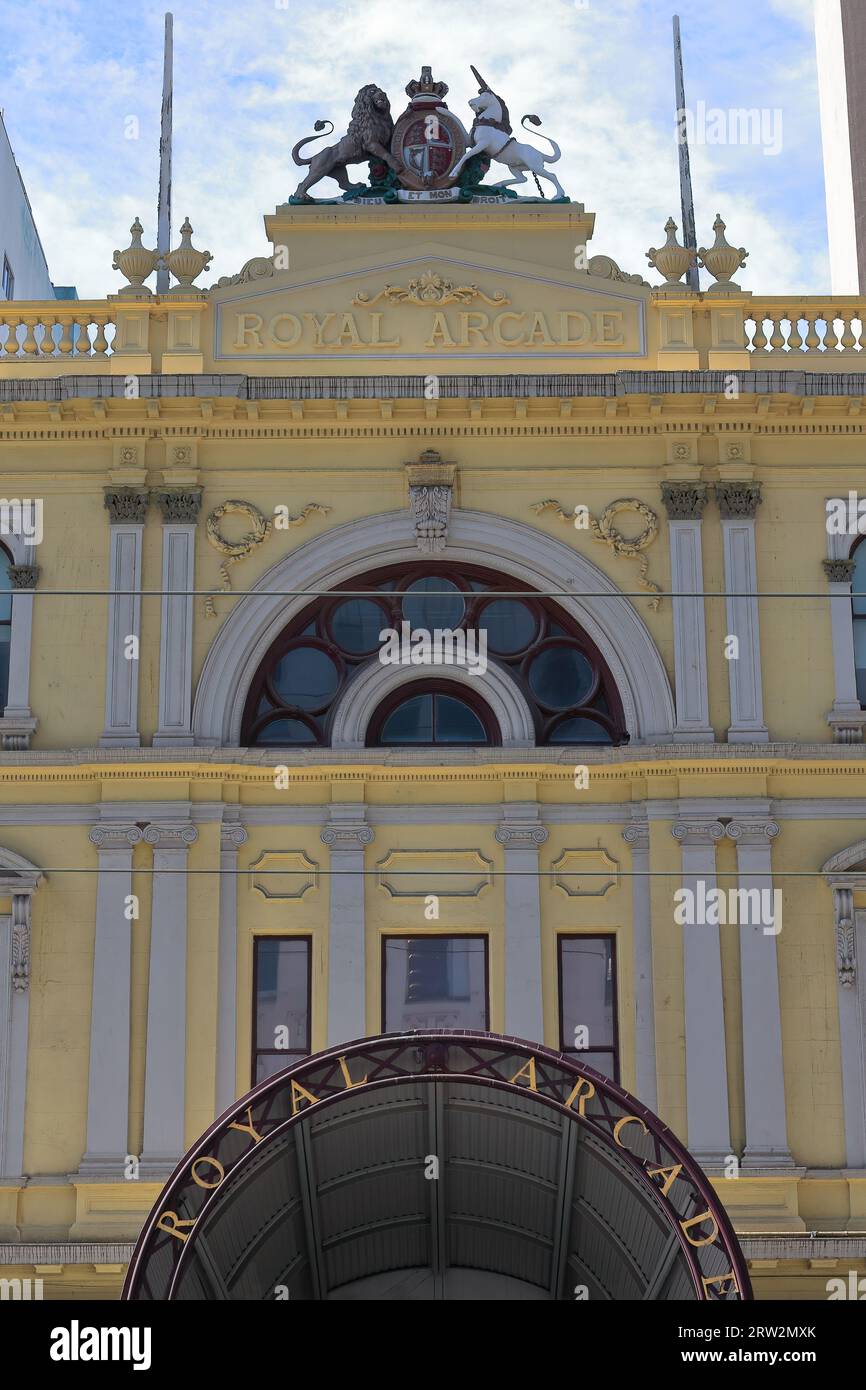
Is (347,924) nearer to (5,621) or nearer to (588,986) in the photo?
(588,986)

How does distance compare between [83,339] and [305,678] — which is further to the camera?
[83,339]

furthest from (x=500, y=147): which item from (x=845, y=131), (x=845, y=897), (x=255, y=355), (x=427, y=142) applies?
(x=845, y=131)

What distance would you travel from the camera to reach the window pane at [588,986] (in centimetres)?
2208

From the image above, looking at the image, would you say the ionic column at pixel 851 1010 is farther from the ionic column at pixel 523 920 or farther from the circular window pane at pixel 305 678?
the circular window pane at pixel 305 678

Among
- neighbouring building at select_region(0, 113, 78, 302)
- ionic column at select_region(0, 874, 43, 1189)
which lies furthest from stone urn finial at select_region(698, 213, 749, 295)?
neighbouring building at select_region(0, 113, 78, 302)

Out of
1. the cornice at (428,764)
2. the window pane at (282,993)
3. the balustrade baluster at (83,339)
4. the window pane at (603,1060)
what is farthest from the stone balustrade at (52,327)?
the window pane at (603,1060)

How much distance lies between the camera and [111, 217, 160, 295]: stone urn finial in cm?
2420

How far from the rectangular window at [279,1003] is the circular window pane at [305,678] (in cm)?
286

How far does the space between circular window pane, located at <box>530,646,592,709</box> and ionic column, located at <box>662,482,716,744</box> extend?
3.73 feet

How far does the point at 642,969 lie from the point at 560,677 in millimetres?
3584

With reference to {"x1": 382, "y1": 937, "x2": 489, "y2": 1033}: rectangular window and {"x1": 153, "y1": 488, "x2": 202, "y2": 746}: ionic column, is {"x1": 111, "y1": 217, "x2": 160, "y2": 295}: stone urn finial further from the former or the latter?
{"x1": 382, "y1": 937, "x2": 489, "y2": 1033}: rectangular window

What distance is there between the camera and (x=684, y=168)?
A: 93.0 ft

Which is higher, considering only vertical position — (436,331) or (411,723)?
(436,331)

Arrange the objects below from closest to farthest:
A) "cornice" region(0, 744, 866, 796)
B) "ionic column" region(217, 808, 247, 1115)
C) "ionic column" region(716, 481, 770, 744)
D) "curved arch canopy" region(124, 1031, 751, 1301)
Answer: "curved arch canopy" region(124, 1031, 751, 1301) → "ionic column" region(217, 808, 247, 1115) → "cornice" region(0, 744, 866, 796) → "ionic column" region(716, 481, 770, 744)
